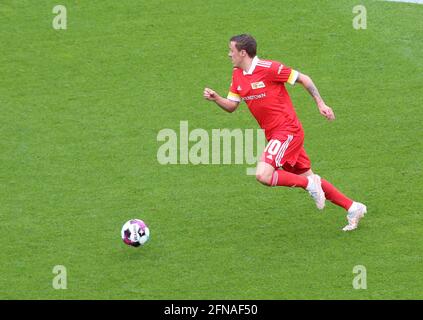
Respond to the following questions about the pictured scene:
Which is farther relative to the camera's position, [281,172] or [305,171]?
[305,171]

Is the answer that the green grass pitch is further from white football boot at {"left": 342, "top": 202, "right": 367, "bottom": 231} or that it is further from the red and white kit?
the red and white kit

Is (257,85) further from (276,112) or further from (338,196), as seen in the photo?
(338,196)

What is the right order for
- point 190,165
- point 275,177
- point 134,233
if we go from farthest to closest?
point 190,165, point 275,177, point 134,233

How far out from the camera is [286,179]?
36.2 ft

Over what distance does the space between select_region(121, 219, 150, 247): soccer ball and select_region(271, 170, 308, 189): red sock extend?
1512mm

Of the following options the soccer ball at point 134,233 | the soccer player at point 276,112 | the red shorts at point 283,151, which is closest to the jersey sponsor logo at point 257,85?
the soccer player at point 276,112

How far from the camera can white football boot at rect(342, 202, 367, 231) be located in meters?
11.3

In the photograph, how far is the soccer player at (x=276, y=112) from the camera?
11.1 m

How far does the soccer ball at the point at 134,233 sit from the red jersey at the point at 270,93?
5.99ft

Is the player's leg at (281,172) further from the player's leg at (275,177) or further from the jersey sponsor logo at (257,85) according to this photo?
the jersey sponsor logo at (257,85)

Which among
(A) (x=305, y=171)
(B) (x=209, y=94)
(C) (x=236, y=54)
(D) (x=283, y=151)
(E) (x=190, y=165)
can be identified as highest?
(C) (x=236, y=54)

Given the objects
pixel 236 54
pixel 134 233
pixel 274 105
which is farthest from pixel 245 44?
pixel 134 233

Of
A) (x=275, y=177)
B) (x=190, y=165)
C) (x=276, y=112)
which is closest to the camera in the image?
(x=275, y=177)

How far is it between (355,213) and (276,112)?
1.45 meters
